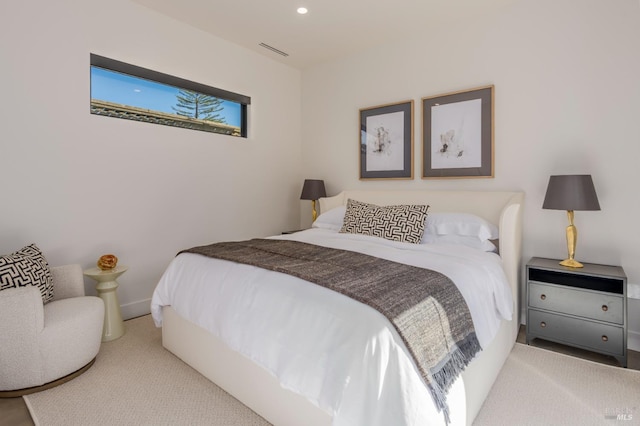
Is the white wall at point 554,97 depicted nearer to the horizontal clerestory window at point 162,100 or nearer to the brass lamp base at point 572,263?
the brass lamp base at point 572,263

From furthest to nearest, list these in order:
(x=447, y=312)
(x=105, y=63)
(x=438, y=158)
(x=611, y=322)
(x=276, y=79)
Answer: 1. (x=276, y=79)
2. (x=438, y=158)
3. (x=105, y=63)
4. (x=611, y=322)
5. (x=447, y=312)

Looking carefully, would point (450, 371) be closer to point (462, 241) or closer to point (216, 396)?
point (216, 396)

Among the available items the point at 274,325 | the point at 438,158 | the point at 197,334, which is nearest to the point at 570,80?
the point at 438,158

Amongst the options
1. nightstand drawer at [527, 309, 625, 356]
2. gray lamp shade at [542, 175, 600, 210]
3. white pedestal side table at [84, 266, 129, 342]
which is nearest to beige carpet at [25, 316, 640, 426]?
nightstand drawer at [527, 309, 625, 356]

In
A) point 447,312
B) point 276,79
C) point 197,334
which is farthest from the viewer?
point 276,79

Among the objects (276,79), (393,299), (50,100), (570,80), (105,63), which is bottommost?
(393,299)

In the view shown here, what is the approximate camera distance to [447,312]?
59.6 inches

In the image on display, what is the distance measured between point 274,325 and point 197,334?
2.67 feet

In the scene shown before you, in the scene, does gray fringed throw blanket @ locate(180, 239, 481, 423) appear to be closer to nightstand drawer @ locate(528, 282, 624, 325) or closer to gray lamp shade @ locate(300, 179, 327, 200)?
nightstand drawer @ locate(528, 282, 624, 325)

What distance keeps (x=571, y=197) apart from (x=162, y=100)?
141 inches

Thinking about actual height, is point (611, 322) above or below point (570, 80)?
below

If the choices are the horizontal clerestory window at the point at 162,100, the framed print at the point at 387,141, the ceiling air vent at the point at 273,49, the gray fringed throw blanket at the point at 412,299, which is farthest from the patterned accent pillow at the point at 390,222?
the ceiling air vent at the point at 273,49

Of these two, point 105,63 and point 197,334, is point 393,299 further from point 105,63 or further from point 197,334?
point 105,63

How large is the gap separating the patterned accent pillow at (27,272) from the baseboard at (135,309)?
85 cm
